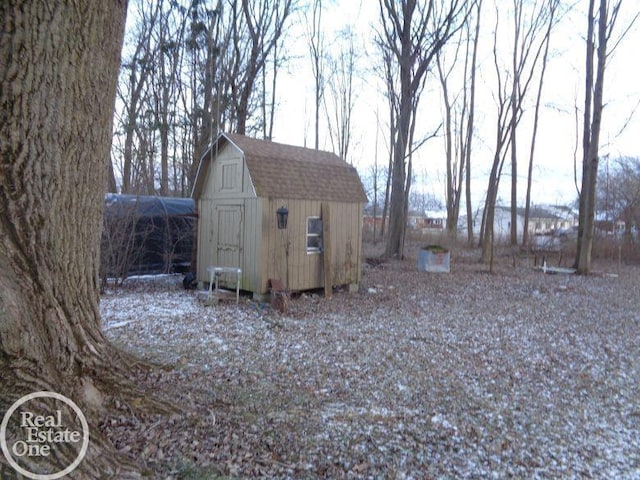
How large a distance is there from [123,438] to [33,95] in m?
2.00

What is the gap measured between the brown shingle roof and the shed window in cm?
50

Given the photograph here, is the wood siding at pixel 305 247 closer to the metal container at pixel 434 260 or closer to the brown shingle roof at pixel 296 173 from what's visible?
the brown shingle roof at pixel 296 173

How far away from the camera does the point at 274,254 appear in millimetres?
9203

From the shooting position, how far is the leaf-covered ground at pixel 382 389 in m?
3.00

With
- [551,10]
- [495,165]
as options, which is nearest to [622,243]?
[495,165]

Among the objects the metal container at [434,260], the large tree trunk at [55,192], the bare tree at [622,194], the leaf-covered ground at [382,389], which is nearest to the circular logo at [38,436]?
the large tree trunk at [55,192]

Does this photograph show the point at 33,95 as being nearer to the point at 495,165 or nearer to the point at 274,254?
the point at 274,254

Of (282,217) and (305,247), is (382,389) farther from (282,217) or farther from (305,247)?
(305,247)

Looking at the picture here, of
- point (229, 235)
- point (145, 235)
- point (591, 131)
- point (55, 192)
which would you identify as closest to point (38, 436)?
point (55, 192)

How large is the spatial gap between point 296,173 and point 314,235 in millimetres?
1364

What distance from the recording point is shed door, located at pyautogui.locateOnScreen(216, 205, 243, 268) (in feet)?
31.3

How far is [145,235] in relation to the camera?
11258mm

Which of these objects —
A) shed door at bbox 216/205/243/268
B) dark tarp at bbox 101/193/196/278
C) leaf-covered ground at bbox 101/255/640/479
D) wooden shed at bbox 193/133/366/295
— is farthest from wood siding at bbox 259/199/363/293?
dark tarp at bbox 101/193/196/278

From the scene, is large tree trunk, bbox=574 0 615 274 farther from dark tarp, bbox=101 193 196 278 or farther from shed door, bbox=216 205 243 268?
dark tarp, bbox=101 193 196 278
